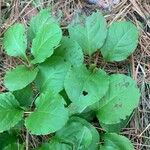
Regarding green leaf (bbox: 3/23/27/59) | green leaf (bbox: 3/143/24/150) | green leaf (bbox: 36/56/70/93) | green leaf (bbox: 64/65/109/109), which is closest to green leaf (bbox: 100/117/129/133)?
green leaf (bbox: 64/65/109/109)

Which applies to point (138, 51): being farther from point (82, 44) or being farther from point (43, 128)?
point (43, 128)

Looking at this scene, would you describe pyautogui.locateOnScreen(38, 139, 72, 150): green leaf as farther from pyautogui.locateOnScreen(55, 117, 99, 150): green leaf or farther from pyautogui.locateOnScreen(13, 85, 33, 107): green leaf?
pyautogui.locateOnScreen(13, 85, 33, 107): green leaf

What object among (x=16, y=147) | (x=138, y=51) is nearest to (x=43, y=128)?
(x=16, y=147)

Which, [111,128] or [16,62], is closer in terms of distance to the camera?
[111,128]

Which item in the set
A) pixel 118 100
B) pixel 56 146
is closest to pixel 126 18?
pixel 118 100

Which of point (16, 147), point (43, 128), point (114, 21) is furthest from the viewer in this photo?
point (114, 21)

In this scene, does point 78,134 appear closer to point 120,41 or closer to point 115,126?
point 115,126

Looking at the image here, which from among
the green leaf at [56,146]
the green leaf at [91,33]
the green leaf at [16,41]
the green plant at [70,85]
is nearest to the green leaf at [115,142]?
the green plant at [70,85]
